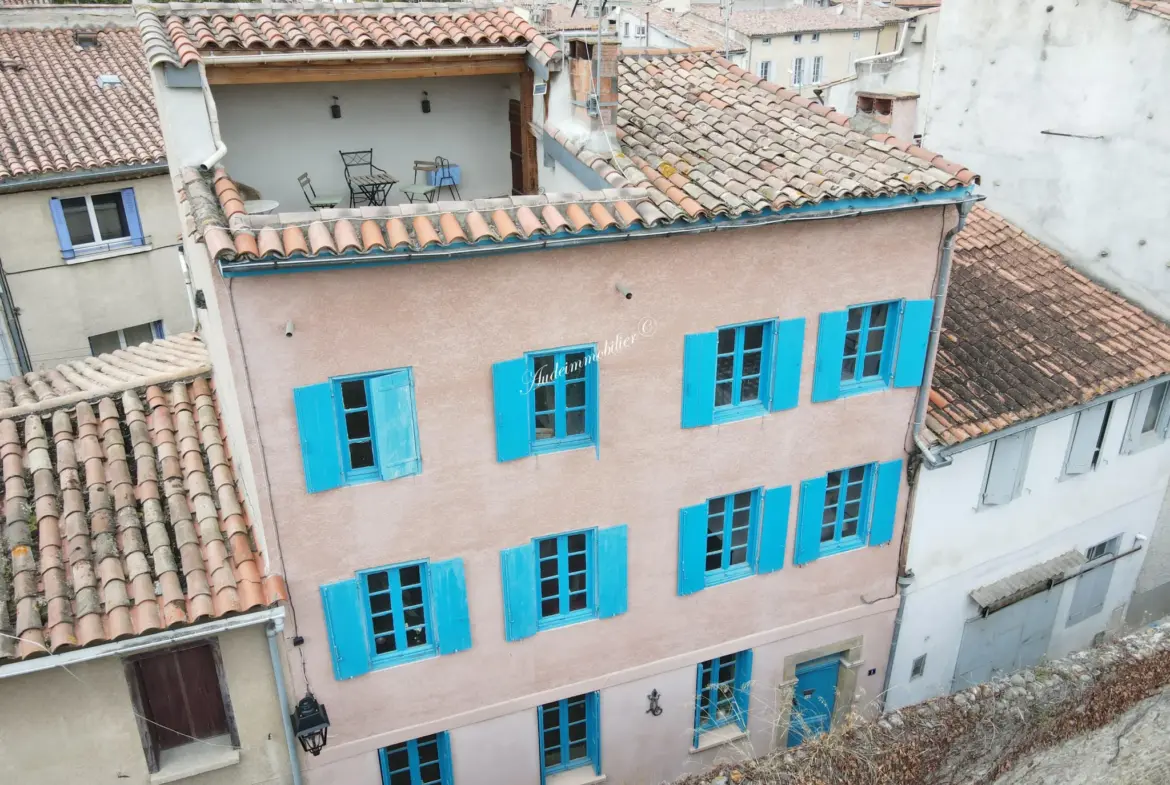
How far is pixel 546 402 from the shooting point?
9.12 metres

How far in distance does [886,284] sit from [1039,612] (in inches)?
290

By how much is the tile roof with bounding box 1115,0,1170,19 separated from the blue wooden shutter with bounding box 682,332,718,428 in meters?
9.07

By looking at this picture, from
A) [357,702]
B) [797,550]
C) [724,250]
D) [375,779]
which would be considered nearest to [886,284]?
[724,250]

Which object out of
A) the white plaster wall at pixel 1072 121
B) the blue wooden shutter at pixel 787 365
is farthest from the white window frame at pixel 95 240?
the white plaster wall at pixel 1072 121

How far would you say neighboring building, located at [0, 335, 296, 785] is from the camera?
25.3 ft

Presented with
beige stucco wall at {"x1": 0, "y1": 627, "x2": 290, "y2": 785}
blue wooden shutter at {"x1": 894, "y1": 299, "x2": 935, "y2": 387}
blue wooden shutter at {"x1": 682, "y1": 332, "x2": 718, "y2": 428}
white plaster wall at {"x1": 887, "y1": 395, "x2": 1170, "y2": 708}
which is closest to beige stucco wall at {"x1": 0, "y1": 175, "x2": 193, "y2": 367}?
beige stucco wall at {"x1": 0, "y1": 627, "x2": 290, "y2": 785}

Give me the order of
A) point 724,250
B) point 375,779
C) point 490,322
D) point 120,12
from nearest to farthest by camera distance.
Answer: point 490,322 < point 724,250 < point 375,779 < point 120,12

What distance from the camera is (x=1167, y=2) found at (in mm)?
12641

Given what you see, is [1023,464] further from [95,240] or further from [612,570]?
[95,240]

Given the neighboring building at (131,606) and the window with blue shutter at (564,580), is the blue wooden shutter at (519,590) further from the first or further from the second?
the neighboring building at (131,606)

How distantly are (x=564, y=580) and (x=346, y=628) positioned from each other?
2.51 meters

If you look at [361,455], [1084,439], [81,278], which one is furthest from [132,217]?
[1084,439]

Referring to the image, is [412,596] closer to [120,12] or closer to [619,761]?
[619,761]

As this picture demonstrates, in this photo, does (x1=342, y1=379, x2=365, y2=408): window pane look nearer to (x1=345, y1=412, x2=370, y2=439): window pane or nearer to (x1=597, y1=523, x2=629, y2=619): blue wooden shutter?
(x1=345, y1=412, x2=370, y2=439): window pane
